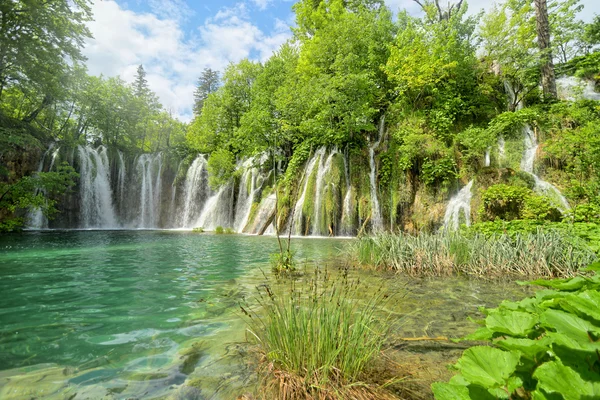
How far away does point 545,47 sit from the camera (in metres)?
17.0

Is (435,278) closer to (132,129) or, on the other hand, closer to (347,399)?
(347,399)

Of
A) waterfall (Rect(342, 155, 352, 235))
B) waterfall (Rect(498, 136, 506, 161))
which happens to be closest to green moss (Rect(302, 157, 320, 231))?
waterfall (Rect(342, 155, 352, 235))

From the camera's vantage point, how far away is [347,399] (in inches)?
77.0

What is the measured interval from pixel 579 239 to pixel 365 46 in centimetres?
2069

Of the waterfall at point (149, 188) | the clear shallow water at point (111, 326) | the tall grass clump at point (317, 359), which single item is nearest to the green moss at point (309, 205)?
the clear shallow water at point (111, 326)

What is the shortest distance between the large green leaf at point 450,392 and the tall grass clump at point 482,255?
6005 mm

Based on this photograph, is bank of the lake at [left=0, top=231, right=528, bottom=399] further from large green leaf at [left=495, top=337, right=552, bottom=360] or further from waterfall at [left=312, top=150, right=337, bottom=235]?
waterfall at [left=312, top=150, right=337, bottom=235]

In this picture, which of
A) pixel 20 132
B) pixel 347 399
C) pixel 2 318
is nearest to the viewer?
pixel 347 399

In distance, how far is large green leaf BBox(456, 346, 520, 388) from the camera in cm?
115

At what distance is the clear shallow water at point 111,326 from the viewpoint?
2.62 m

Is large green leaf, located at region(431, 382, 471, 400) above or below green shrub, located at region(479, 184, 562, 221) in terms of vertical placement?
below

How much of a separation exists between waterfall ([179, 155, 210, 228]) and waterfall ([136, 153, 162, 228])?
136 inches

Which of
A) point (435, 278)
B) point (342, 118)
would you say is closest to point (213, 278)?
point (435, 278)

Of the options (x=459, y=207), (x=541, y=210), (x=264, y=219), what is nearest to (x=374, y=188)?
(x=459, y=207)
